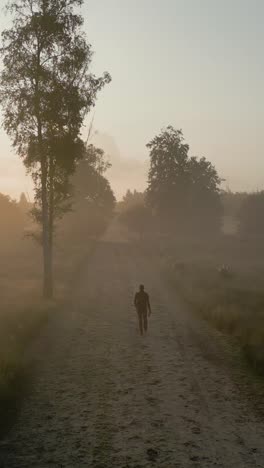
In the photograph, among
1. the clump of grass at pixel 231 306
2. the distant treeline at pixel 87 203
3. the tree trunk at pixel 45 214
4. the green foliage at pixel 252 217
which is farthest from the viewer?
the green foliage at pixel 252 217

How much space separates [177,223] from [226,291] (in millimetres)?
55655

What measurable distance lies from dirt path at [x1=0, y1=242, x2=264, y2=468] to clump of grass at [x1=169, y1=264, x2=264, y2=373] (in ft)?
3.37

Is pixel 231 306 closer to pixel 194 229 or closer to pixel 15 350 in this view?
pixel 15 350

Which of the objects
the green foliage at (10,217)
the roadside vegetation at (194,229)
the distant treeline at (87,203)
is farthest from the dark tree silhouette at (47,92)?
the green foliage at (10,217)

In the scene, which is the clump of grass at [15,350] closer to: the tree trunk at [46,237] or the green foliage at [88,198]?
the tree trunk at [46,237]

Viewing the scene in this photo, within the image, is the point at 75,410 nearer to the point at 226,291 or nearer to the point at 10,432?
the point at 10,432

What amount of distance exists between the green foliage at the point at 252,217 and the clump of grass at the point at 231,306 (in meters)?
63.8

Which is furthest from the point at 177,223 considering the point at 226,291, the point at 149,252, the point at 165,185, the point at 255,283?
the point at 226,291

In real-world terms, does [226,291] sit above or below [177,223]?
below

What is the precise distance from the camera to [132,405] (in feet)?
38.5

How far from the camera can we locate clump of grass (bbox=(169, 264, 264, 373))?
56.3 ft

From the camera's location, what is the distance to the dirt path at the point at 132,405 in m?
9.20

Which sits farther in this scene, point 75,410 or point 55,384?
point 55,384

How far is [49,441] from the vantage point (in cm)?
991
